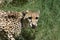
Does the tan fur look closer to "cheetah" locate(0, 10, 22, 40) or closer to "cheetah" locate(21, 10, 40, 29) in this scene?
"cheetah" locate(21, 10, 40, 29)

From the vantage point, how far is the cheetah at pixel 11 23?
706 cm

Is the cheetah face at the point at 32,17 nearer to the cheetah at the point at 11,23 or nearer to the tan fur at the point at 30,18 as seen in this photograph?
the tan fur at the point at 30,18

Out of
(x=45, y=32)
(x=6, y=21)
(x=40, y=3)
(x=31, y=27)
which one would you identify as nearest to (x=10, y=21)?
(x=6, y=21)

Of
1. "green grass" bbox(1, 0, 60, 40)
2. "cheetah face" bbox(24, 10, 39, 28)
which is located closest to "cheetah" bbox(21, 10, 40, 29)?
"cheetah face" bbox(24, 10, 39, 28)

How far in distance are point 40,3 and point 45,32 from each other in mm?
1173

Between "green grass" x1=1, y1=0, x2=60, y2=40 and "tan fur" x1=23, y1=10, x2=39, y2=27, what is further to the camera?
"green grass" x1=1, y1=0, x2=60, y2=40

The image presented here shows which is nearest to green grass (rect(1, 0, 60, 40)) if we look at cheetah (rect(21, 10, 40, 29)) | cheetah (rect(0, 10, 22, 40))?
cheetah (rect(21, 10, 40, 29))

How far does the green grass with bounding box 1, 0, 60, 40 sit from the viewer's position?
24.5 feet

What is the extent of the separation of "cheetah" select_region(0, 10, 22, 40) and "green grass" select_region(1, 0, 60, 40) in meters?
0.60

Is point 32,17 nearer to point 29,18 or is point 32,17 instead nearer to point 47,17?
point 29,18

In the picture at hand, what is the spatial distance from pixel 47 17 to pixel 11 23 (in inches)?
48.2

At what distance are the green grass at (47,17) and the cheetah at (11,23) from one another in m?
0.60

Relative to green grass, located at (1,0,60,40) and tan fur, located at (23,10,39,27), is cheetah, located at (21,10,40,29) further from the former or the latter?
green grass, located at (1,0,60,40)

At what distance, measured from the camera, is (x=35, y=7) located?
8.25 meters
